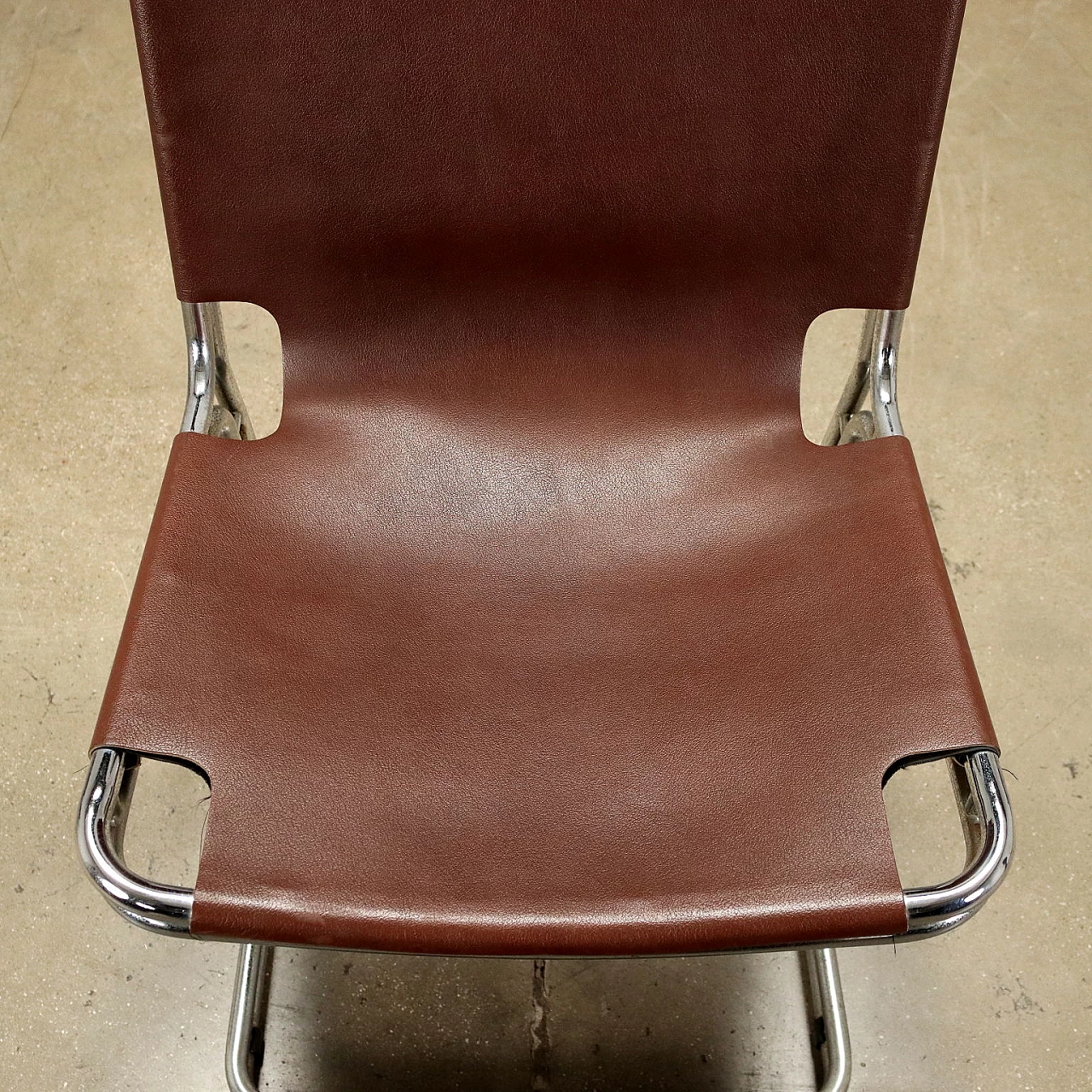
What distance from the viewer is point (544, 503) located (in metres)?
1.07

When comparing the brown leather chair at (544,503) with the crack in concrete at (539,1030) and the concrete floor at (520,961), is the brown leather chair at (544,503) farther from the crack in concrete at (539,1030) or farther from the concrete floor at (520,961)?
the crack in concrete at (539,1030)

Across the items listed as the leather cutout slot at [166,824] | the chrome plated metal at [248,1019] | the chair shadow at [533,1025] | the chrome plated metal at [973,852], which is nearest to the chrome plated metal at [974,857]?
the chrome plated metal at [973,852]

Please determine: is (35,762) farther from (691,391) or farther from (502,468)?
(691,391)

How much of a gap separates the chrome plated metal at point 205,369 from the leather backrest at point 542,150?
32mm

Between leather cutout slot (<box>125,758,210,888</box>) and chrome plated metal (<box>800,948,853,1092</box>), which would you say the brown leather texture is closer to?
chrome plated metal (<box>800,948,853,1092</box>)

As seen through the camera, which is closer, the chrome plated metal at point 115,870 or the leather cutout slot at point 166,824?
the chrome plated metal at point 115,870

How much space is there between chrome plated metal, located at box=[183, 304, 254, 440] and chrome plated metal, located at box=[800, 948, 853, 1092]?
0.72 metres

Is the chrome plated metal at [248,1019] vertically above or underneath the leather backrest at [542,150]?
underneath

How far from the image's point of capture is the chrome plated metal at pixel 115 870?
0.81 metres

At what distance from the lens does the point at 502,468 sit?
3.58 ft

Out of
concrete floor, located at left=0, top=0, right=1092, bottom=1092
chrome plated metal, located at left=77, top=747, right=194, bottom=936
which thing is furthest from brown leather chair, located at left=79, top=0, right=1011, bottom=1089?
concrete floor, located at left=0, top=0, right=1092, bottom=1092

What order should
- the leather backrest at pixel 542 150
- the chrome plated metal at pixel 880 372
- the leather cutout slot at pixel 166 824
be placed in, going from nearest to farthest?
1. the leather backrest at pixel 542 150
2. the chrome plated metal at pixel 880 372
3. the leather cutout slot at pixel 166 824

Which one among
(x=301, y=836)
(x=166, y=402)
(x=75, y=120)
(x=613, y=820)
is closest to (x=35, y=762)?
(x=166, y=402)

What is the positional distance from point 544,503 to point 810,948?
42 centimetres
